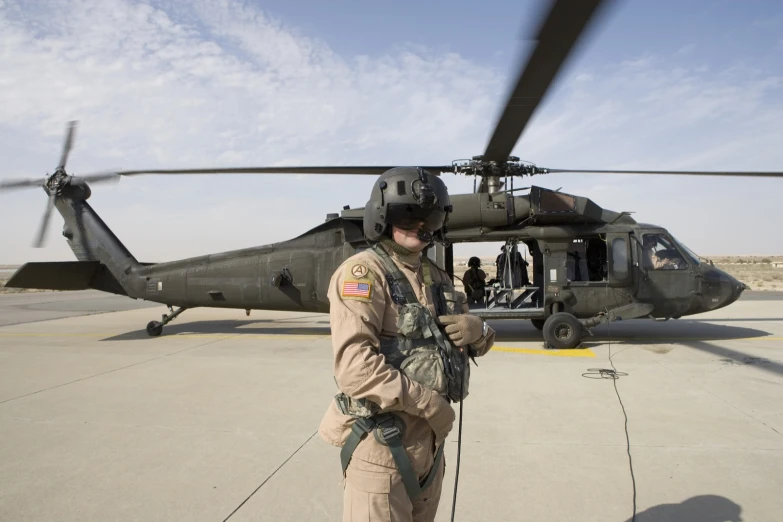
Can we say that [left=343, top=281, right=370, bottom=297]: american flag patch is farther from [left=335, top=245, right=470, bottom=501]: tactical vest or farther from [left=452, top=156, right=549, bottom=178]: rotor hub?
[left=452, top=156, right=549, bottom=178]: rotor hub

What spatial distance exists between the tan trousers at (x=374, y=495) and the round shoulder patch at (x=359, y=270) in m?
0.70

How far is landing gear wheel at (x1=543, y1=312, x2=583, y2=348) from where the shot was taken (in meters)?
8.18

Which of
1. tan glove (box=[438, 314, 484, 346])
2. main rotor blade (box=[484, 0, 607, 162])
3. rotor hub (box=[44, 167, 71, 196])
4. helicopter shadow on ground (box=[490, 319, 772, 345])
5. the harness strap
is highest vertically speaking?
rotor hub (box=[44, 167, 71, 196])

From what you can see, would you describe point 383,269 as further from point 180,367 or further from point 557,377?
point 180,367

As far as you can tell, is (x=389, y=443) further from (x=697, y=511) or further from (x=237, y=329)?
(x=237, y=329)

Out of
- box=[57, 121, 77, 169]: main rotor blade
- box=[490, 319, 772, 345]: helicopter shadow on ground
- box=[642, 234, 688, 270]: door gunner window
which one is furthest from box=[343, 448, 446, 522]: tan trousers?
box=[57, 121, 77, 169]: main rotor blade

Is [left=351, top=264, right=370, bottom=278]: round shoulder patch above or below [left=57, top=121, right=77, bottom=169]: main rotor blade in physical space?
below

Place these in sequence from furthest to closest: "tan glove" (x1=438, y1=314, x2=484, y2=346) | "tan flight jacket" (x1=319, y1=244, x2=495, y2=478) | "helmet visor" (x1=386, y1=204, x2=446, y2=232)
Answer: "helmet visor" (x1=386, y1=204, x2=446, y2=232) → "tan glove" (x1=438, y1=314, x2=484, y2=346) → "tan flight jacket" (x1=319, y1=244, x2=495, y2=478)

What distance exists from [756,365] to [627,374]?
2.02 meters

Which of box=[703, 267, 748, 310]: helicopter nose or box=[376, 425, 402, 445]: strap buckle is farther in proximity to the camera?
box=[703, 267, 748, 310]: helicopter nose

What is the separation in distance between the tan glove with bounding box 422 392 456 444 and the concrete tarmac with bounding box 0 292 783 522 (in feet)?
4.79

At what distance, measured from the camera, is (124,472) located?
365 centimetres

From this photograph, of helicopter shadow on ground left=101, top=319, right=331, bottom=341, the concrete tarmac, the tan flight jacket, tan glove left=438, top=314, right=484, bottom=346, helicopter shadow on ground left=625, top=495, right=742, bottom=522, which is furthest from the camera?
helicopter shadow on ground left=101, top=319, right=331, bottom=341

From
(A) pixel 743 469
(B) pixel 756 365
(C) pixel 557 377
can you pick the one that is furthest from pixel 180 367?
(B) pixel 756 365
